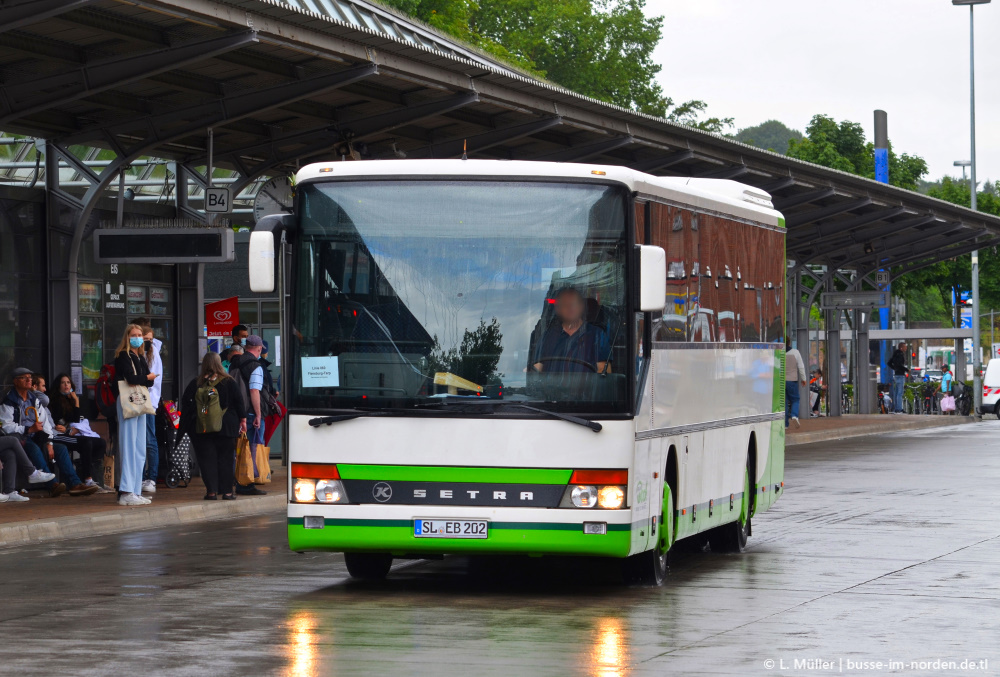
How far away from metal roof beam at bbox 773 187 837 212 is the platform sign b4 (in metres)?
14.7

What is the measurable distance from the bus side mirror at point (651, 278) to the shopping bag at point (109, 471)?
426 inches

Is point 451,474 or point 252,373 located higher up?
point 252,373

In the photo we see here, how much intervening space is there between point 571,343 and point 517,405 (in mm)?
506

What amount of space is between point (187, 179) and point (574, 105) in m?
5.15

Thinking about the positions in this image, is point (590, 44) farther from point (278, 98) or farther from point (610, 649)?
point (610, 649)

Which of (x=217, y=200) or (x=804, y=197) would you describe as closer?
(x=217, y=200)

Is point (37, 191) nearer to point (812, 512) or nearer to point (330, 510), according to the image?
point (812, 512)

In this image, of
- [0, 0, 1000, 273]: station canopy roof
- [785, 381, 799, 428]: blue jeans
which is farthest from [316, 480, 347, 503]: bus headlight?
[785, 381, 799, 428]: blue jeans

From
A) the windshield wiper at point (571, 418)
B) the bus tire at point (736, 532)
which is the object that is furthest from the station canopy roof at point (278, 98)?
the bus tire at point (736, 532)

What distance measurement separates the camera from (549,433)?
427 inches

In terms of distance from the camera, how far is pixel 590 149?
25750 millimetres

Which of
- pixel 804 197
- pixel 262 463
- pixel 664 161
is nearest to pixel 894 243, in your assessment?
pixel 804 197

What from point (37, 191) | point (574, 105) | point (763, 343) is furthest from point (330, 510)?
point (574, 105)

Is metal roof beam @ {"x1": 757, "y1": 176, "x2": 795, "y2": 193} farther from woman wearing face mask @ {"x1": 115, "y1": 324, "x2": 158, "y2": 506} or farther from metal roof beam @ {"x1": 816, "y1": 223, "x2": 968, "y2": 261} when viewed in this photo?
woman wearing face mask @ {"x1": 115, "y1": 324, "x2": 158, "y2": 506}
